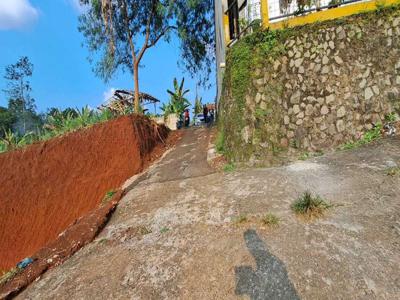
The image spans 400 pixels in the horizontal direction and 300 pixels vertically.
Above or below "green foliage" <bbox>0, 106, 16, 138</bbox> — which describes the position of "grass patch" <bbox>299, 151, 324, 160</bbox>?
below

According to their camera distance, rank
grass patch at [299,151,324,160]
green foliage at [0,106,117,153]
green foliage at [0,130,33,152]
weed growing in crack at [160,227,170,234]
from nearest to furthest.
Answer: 1. weed growing in crack at [160,227,170,234]
2. grass patch at [299,151,324,160]
3. green foliage at [0,106,117,153]
4. green foliage at [0,130,33,152]

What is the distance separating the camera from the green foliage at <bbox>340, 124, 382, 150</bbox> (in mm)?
8573

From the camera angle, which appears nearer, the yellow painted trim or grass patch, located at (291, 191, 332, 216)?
grass patch, located at (291, 191, 332, 216)

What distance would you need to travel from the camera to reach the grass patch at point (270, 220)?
230 inches

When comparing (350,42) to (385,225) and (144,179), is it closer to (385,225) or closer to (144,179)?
(385,225)

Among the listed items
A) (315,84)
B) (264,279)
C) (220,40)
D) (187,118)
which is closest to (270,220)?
(264,279)

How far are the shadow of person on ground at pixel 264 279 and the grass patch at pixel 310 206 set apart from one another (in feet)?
3.71

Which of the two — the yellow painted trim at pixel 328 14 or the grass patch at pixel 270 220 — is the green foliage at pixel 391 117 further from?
the grass patch at pixel 270 220

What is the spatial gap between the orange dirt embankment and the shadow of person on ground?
7056 millimetres

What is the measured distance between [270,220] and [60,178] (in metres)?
8.49

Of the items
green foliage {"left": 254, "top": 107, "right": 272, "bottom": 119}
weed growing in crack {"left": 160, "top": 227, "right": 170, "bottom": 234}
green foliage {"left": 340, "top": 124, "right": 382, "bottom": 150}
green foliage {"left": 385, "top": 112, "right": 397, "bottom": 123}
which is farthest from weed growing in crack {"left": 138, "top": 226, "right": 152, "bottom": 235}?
green foliage {"left": 385, "top": 112, "right": 397, "bottom": 123}

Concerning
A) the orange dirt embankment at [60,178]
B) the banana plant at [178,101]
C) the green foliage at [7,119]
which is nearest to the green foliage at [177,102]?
the banana plant at [178,101]

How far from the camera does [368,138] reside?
862 centimetres

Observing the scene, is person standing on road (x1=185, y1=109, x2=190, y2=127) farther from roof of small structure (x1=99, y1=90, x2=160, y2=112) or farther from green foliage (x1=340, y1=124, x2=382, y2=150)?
green foliage (x1=340, y1=124, x2=382, y2=150)
